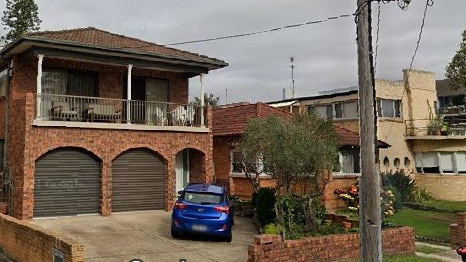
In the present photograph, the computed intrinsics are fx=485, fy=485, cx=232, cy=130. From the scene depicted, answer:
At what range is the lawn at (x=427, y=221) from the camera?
17.1m

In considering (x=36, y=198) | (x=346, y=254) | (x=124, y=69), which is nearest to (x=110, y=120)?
(x=124, y=69)

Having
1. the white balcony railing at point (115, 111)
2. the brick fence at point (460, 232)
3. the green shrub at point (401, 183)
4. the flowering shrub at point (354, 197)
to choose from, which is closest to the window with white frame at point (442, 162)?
the green shrub at point (401, 183)

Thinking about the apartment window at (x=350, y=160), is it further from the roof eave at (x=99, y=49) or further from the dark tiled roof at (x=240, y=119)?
the roof eave at (x=99, y=49)

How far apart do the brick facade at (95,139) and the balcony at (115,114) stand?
0.73 feet

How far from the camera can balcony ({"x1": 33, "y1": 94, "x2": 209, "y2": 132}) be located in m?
17.4

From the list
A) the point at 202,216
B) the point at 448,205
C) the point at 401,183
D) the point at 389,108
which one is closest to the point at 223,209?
the point at 202,216

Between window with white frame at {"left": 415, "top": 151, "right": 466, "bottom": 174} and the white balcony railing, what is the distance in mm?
16815

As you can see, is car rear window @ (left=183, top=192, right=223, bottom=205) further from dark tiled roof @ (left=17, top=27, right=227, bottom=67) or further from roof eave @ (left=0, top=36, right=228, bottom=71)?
dark tiled roof @ (left=17, top=27, right=227, bottom=67)

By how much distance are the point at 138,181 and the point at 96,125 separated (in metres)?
2.89

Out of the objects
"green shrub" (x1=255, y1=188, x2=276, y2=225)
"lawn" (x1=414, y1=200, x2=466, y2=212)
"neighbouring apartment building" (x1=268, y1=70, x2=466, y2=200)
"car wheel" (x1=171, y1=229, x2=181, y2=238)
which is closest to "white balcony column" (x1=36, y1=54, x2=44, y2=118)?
"car wheel" (x1=171, y1=229, x2=181, y2=238)

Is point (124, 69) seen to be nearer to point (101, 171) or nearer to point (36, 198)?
point (101, 171)

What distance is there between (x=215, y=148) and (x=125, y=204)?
680 centimetres

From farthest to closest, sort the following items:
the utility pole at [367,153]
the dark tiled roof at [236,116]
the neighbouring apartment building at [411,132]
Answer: the neighbouring apartment building at [411,132], the dark tiled roof at [236,116], the utility pole at [367,153]

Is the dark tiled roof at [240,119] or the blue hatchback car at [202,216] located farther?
the dark tiled roof at [240,119]
